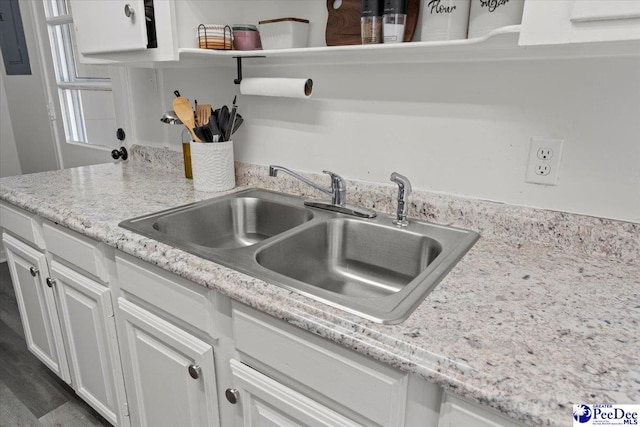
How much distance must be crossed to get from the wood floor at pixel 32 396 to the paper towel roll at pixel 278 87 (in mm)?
1402

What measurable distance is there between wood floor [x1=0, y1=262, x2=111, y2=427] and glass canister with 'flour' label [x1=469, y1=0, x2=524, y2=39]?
1.85 metres

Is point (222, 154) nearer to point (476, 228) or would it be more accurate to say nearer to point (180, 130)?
point (180, 130)

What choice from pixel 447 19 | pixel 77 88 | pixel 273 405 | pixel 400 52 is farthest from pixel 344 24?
pixel 77 88

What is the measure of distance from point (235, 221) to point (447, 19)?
3.02 feet

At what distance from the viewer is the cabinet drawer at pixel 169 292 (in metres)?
0.93

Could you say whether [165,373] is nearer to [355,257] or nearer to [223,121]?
[355,257]

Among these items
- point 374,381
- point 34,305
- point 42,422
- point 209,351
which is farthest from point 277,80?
point 42,422

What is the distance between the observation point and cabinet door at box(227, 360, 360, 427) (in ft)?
2.53

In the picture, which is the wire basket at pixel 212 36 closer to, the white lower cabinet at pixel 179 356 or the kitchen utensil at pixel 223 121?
the kitchen utensil at pixel 223 121

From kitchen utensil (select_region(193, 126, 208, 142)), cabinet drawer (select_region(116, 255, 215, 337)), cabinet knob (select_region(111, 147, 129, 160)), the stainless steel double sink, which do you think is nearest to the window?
cabinet knob (select_region(111, 147, 129, 160))

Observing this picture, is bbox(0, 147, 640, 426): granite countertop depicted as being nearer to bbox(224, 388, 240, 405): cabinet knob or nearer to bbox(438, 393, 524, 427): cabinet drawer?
bbox(438, 393, 524, 427): cabinet drawer

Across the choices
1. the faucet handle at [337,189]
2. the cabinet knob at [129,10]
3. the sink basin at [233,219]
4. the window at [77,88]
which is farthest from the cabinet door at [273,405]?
the window at [77,88]

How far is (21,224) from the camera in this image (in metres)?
1.48

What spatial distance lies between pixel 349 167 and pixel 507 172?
A: 1.61ft
